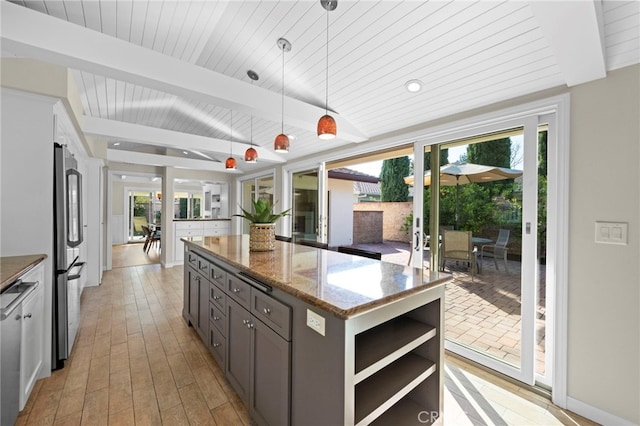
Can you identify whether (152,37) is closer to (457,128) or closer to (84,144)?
(84,144)

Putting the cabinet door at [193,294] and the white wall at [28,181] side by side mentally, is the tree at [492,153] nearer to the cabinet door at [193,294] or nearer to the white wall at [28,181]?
the cabinet door at [193,294]

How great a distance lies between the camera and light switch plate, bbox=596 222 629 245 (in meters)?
1.65

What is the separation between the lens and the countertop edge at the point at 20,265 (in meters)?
1.47

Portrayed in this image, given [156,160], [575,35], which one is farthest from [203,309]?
[156,160]

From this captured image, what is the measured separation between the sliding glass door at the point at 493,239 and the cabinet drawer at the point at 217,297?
1950mm

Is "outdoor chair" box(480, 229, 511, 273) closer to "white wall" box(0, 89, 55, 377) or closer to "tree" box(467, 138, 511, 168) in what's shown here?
"tree" box(467, 138, 511, 168)

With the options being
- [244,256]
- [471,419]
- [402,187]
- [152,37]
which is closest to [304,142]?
[152,37]

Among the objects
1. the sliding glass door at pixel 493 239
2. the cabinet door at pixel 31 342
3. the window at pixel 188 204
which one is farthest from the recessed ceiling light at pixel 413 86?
the window at pixel 188 204

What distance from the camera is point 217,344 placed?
2201 mm

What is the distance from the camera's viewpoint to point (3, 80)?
6.31 ft

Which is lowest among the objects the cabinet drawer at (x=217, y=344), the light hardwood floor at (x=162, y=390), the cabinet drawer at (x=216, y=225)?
the light hardwood floor at (x=162, y=390)

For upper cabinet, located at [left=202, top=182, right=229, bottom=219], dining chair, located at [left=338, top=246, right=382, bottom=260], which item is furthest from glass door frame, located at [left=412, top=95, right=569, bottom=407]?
upper cabinet, located at [left=202, top=182, right=229, bottom=219]

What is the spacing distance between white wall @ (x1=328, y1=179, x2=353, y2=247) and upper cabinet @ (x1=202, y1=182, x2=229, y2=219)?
10.0 feet

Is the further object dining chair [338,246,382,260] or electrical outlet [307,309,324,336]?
dining chair [338,246,382,260]
